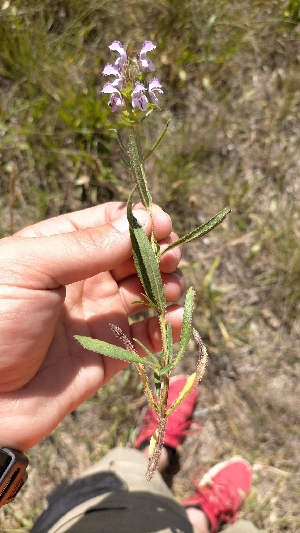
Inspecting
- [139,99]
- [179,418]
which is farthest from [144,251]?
[179,418]

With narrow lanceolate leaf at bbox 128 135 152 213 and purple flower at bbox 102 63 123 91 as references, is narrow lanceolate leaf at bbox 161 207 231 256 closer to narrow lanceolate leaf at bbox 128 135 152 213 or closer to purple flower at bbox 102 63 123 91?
narrow lanceolate leaf at bbox 128 135 152 213

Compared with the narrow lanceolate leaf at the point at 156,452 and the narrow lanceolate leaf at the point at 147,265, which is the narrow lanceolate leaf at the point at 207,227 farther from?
the narrow lanceolate leaf at the point at 156,452

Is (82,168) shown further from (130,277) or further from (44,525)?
(44,525)

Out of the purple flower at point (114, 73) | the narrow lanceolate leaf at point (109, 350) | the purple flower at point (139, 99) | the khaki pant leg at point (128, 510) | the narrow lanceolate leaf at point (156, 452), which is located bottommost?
the khaki pant leg at point (128, 510)

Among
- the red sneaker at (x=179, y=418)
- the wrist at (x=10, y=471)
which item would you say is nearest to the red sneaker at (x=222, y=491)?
the red sneaker at (x=179, y=418)

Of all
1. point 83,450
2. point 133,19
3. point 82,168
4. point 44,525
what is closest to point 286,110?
point 133,19

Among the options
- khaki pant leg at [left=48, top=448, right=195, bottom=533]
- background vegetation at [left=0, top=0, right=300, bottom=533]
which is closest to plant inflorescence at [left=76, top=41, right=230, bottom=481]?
khaki pant leg at [left=48, top=448, right=195, bottom=533]
